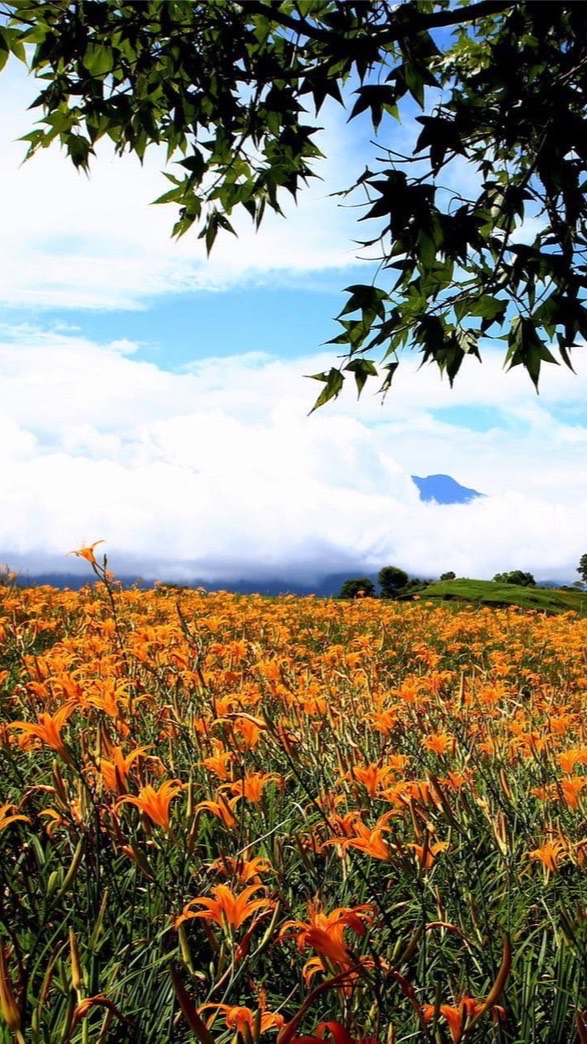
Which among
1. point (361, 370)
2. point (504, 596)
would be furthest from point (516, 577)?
point (361, 370)

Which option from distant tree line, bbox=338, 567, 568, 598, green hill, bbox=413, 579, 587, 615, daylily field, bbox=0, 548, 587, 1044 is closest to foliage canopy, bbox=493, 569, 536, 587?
distant tree line, bbox=338, 567, 568, 598

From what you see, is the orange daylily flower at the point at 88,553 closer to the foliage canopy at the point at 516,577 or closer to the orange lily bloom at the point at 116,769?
the orange lily bloom at the point at 116,769

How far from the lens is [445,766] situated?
3.52 meters

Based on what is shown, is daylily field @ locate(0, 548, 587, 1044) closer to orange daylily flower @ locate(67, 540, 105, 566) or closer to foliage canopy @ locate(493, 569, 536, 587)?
orange daylily flower @ locate(67, 540, 105, 566)

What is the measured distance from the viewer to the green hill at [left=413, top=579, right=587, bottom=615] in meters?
20.4

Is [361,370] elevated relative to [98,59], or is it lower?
lower


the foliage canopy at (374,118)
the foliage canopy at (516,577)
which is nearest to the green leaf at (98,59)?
the foliage canopy at (374,118)

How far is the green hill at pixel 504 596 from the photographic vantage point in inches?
803

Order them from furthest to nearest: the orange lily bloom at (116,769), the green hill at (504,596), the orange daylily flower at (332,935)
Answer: the green hill at (504,596) → the orange lily bloom at (116,769) → the orange daylily flower at (332,935)

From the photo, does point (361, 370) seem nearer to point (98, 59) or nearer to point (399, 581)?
point (98, 59)

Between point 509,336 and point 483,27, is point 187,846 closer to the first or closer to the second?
point 509,336

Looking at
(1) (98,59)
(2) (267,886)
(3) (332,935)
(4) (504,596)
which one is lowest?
(2) (267,886)

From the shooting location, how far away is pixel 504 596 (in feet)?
70.3

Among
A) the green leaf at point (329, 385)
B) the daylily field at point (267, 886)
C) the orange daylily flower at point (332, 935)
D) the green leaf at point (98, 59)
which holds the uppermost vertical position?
the green leaf at point (98, 59)
